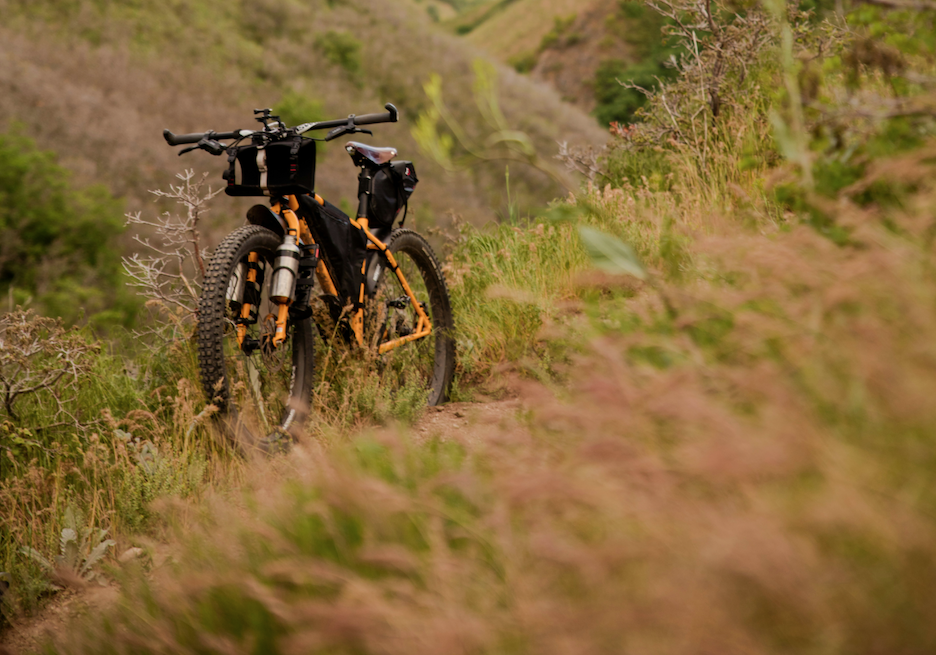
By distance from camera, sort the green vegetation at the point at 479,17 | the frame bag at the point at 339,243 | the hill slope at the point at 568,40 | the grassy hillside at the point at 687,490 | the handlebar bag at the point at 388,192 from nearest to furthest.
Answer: the grassy hillside at the point at 687,490 < the frame bag at the point at 339,243 < the handlebar bag at the point at 388,192 < the hill slope at the point at 568,40 < the green vegetation at the point at 479,17

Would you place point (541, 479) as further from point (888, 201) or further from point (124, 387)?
point (124, 387)

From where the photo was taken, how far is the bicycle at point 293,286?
10.3 feet

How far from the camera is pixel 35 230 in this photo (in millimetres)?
20406

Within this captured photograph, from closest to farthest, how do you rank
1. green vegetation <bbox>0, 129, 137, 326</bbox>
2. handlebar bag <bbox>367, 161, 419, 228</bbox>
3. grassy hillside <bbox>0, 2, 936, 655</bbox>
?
grassy hillside <bbox>0, 2, 936, 655</bbox>
handlebar bag <bbox>367, 161, 419, 228</bbox>
green vegetation <bbox>0, 129, 137, 326</bbox>

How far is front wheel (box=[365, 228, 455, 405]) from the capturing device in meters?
4.04

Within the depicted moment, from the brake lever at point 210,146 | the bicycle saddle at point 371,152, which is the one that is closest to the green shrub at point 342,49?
the bicycle saddle at point 371,152

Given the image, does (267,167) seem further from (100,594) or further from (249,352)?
(100,594)

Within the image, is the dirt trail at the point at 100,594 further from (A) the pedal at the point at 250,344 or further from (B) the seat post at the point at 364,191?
(B) the seat post at the point at 364,191

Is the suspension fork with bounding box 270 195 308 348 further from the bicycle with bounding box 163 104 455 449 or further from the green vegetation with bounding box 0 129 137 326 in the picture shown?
the green vegetation with bounding box 0 129 137 326

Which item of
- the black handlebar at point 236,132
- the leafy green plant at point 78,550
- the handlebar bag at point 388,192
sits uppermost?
the black handlebar at point 236,132

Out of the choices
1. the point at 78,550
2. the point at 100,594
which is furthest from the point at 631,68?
the point at 100,594

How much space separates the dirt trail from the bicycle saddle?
63.2 inches

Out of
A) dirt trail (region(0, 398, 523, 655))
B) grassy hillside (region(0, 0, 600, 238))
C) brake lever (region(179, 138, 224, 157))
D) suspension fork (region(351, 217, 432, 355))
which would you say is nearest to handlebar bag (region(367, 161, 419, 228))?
suspension fork (region(351, 217, 432, 355))

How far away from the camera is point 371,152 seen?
420 centimetres
